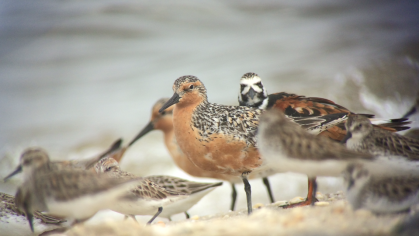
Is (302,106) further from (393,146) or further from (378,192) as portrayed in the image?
(378,192)

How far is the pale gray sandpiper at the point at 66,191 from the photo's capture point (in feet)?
9.02

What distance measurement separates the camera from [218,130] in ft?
12.0

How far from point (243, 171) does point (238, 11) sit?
5.59 m

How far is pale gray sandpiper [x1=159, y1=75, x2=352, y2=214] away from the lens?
363 cm

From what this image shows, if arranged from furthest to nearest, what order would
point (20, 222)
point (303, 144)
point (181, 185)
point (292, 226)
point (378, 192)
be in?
1. point (181, 185)
2. point (20, 222)
3. point (303, 144)
4. point (378, 192)
5. point (292, 226)

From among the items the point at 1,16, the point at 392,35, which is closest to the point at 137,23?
the point at 1,16

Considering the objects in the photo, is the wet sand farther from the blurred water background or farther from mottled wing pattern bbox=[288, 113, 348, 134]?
the blurred water background

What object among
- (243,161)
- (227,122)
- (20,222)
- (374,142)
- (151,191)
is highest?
(227,122)

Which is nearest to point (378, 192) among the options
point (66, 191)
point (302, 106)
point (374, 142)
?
point (374, 142)

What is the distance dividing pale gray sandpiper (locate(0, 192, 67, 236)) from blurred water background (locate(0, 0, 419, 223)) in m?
3.90

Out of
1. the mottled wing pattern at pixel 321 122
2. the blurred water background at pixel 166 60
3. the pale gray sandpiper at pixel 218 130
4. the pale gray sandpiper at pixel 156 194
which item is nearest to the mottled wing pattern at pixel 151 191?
the pale gray sandpiper at pixel 156 194

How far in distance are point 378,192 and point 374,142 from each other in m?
0.62

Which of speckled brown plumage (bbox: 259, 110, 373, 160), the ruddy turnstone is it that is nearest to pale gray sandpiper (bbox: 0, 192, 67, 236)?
speckled brown plumage (bbox: 259, 110, 373, 160)

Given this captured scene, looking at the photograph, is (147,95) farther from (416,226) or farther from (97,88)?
(416,226)
